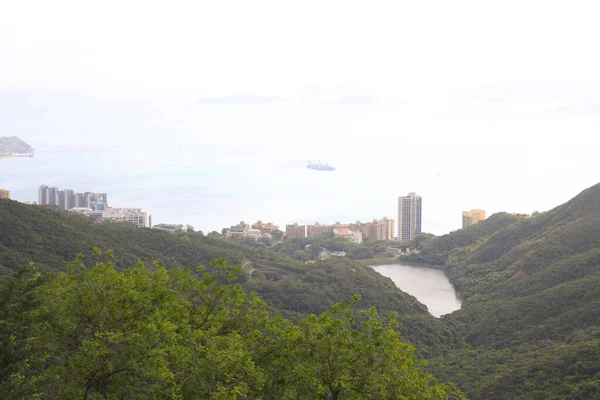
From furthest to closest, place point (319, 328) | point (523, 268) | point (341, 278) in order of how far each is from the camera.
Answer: point (523, 268)
point (341, 278)
point (319, 328)

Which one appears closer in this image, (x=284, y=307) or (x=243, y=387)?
(x=243, y=387)

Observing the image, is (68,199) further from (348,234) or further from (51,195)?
(348,234)

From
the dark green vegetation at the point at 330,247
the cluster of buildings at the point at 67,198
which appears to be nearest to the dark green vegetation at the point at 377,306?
the dark green vegetation at the point at 330,247

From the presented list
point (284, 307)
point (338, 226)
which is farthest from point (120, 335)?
point (338, 226)

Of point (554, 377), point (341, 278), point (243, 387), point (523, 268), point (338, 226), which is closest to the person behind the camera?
point (243, 387)

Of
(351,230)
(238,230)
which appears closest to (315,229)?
(351,230)

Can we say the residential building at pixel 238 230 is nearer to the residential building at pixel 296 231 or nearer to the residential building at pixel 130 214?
the residential building at pixel 296 231

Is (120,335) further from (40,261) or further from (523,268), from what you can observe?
(523,268)
